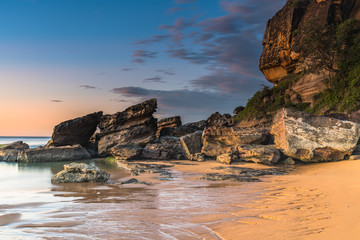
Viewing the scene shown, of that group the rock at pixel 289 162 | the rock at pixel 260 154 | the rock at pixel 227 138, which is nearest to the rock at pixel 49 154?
the rock at pixel 227 138

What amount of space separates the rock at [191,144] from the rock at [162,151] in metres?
0.73

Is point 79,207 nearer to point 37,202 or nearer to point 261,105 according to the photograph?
point 37,202

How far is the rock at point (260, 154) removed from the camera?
1177 centimetres

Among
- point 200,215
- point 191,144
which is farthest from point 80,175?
point 191,144

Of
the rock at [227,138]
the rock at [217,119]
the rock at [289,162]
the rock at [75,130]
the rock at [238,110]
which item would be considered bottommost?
the rock at [289,162]

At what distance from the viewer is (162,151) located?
59.1 ft

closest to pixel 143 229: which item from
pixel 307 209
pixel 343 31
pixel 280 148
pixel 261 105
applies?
pixel 307 209

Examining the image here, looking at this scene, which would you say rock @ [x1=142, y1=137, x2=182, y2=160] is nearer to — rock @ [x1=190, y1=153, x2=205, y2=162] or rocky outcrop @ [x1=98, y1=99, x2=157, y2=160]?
rocky outcrop @ [x1=98, y1=99, x2=157, y2=160]

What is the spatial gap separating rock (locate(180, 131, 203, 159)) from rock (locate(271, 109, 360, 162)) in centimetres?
597

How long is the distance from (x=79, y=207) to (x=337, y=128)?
408 inches

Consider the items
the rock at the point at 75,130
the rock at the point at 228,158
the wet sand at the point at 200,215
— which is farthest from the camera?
the rock at the point at 75,130

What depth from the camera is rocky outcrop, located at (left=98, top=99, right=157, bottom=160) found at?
20047 mm

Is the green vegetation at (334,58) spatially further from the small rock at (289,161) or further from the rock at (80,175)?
the rock at (80,175)

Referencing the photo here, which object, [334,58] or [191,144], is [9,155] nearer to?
[191,144]
